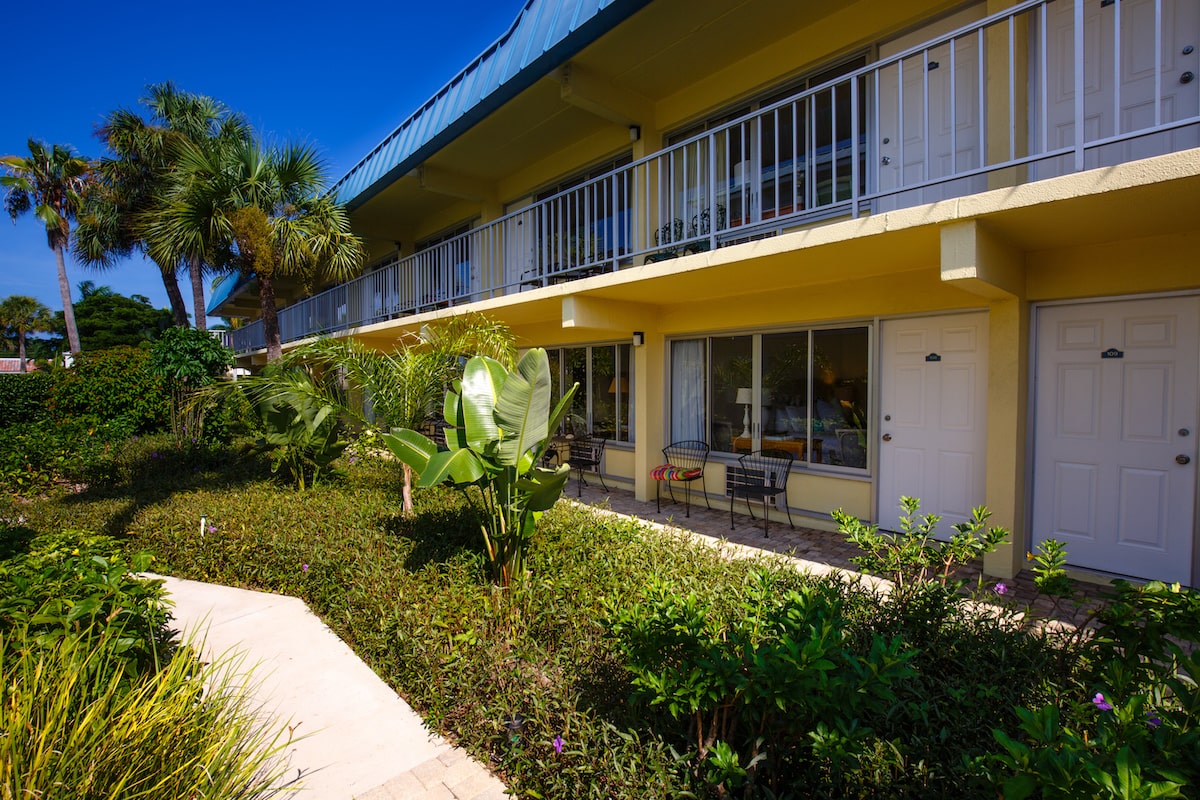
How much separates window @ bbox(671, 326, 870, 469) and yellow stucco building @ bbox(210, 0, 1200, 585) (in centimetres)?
4

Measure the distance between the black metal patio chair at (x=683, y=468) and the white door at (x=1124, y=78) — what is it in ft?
17.3

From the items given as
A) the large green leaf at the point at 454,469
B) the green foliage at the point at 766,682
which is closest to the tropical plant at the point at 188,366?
the large green leaf at the point at 454,469

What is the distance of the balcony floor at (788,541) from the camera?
4.96 meters

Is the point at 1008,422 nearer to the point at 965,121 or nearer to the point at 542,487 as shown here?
the point at 965,121

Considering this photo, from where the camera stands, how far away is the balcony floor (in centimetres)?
496

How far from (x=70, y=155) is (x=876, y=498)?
3291 centimetres

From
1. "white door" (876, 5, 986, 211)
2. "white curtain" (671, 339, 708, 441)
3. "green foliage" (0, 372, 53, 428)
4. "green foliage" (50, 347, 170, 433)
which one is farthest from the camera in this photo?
"green foliage" (50, 347, 170, 433)

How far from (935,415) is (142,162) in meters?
23.9

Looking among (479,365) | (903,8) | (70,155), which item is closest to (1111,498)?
(903,8)

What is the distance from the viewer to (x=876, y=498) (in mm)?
6668

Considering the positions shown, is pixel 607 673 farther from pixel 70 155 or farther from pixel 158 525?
pixel 70 155

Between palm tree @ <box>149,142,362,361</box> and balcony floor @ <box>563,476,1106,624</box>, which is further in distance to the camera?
palm tree @ <box>149,142,362,361</box>

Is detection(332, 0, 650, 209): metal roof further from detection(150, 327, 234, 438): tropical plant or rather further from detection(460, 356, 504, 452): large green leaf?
detection(460, 356, 504, 452): large green leaf

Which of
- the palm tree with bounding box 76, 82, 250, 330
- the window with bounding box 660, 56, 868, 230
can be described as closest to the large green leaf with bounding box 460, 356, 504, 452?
the window with bounding box 660, 56, 868, 230
